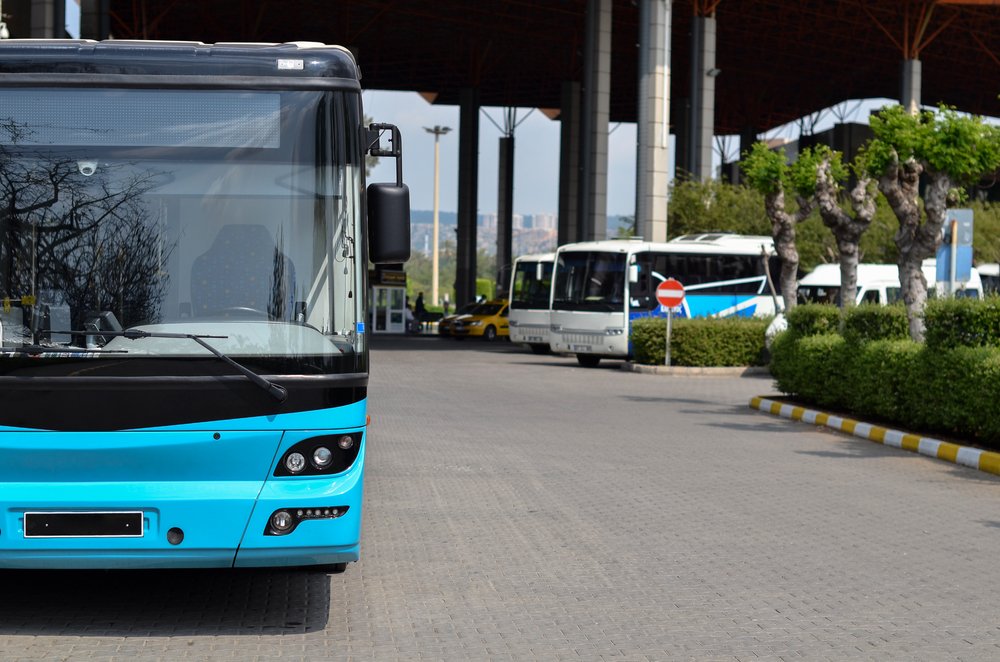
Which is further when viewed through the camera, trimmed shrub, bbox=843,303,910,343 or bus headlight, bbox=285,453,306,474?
trimmed shrub, bbox=843,303,910,343

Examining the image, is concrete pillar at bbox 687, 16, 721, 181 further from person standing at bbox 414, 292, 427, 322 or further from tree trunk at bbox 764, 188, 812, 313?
person standing at bbox 414, 292, 427, 322

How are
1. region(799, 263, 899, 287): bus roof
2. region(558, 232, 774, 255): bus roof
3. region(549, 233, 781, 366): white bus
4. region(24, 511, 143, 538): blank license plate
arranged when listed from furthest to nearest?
1. region(799, 263, 899, 287): bus roof
2. region(558, 232, 774, 255): bus roof
3. region(549, 233, 781, 366): white bus
4. region(24, 511, 143, 538): blank license plate

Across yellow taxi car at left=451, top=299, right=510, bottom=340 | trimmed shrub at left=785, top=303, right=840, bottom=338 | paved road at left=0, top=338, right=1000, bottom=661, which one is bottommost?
yellow taxi car at left=451, top=299, right=510, bottom=340

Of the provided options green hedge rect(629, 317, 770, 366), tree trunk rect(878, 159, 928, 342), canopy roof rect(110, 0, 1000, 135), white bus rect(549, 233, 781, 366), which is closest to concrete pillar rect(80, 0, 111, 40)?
canopy roof rect(110, 0, 1000, 135)

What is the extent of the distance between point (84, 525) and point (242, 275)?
1.29m

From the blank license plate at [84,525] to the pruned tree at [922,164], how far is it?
47.7 ft

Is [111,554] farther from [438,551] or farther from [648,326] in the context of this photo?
[648,326]

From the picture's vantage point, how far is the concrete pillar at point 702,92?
45.5 metres

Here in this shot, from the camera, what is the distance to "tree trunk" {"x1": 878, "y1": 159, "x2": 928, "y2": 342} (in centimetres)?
1897

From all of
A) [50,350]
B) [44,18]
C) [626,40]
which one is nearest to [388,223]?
[50,350]

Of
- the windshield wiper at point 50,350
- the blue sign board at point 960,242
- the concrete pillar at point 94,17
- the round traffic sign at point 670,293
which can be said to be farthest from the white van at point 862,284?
the windshield wiper at point 50,350

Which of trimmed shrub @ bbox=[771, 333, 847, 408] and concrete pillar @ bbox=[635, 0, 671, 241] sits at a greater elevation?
concrete pillar @ bbox=[635, 0, 671, 241]

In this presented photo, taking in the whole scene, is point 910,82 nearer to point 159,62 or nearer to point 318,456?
point 159,62

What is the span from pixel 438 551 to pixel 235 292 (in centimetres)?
278
